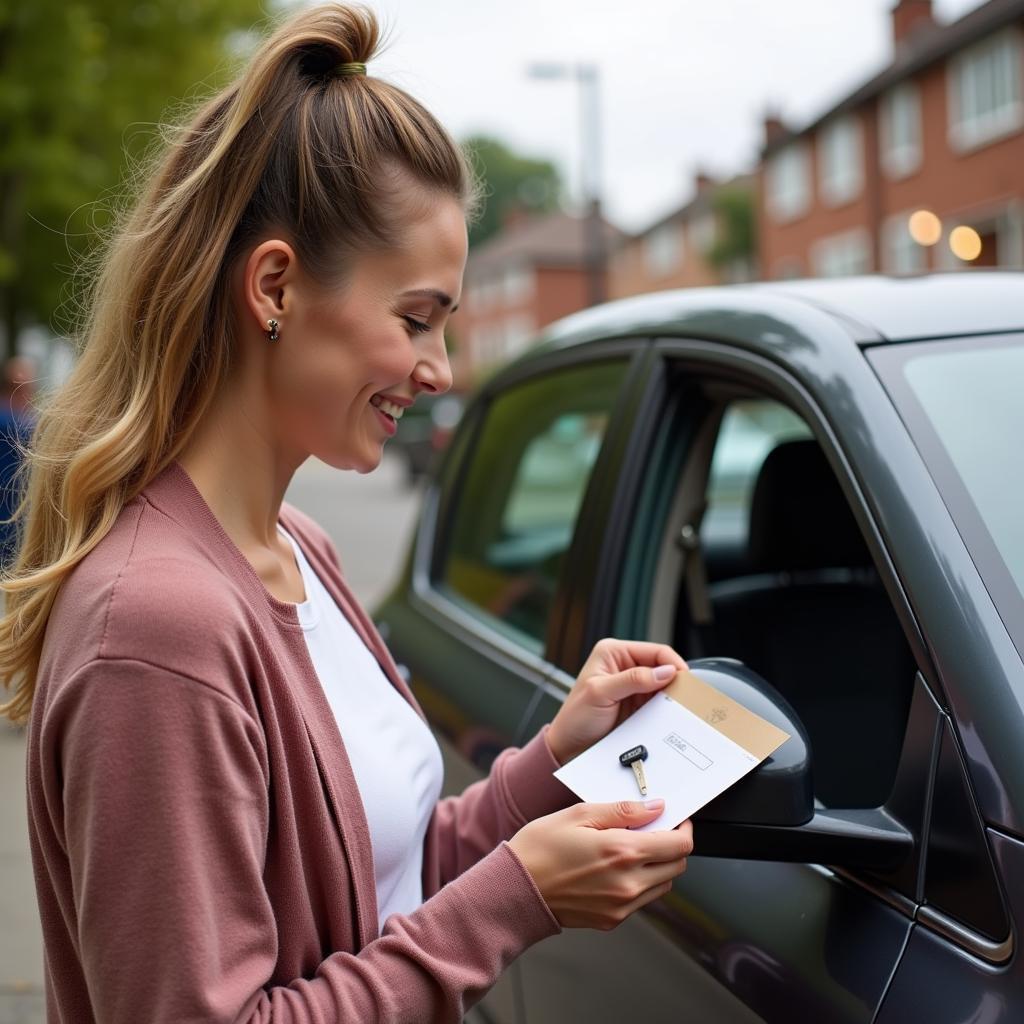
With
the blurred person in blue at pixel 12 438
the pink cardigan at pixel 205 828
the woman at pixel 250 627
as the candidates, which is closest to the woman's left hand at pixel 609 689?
the woman at pixel 250 627

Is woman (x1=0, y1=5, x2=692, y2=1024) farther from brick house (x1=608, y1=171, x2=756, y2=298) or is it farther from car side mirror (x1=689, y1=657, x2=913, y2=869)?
brick house (x1=608, y1=171, x2=756, y2=298)

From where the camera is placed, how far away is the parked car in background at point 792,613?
126 centimetres

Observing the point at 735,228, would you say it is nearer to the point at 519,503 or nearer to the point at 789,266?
the point at 789,266

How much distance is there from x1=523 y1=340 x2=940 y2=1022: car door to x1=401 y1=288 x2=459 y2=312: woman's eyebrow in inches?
21.8

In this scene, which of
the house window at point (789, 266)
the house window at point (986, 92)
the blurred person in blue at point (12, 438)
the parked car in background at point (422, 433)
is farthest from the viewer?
the house window at point (789, 266)

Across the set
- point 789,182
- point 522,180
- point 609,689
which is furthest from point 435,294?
point 522,180

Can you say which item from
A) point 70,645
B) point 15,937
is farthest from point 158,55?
point 70,645

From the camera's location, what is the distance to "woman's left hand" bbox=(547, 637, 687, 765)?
1488 mm

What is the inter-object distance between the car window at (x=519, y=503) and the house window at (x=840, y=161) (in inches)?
1072

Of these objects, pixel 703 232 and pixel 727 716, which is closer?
pixel 727 716

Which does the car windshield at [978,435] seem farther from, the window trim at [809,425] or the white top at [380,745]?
Result: the white top at [380,745]

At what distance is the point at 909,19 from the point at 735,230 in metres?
13.8

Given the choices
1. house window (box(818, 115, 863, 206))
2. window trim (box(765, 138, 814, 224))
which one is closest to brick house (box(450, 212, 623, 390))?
window trim (box(765, 138, 814, 224))

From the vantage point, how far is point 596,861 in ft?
3.99
